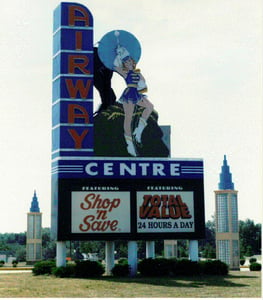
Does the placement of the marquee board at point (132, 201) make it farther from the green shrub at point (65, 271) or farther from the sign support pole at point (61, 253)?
the green shrub at point (65, 271)

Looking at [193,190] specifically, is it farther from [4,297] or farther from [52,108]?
[4,297]

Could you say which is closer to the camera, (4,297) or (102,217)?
(4,297)

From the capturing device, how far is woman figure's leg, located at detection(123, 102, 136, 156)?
48.4 m

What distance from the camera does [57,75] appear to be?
48.2 m

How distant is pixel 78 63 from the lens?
48188 mm

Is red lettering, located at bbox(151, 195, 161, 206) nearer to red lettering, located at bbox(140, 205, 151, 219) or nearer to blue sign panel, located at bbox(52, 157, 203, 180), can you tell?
red lettering, located at bbox(140, 205, 151, 219)

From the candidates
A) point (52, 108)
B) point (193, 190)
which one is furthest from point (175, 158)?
point (52, 108)

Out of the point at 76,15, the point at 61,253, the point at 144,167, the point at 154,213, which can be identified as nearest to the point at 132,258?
the point at 154,213

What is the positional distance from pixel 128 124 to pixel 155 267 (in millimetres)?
11582

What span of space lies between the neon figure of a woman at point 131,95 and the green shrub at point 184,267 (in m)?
9.19

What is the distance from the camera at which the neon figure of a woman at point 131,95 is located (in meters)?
48.8

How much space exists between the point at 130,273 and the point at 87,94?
1424 centimetres

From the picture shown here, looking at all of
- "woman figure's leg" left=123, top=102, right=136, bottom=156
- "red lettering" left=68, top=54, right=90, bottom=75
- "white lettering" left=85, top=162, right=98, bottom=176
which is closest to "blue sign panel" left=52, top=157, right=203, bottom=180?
"white lettering" left=85, top=162, right=98, bottom=176

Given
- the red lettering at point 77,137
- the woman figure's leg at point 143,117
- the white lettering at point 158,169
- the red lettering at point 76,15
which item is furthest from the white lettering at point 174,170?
the red lettering at point 76,15
